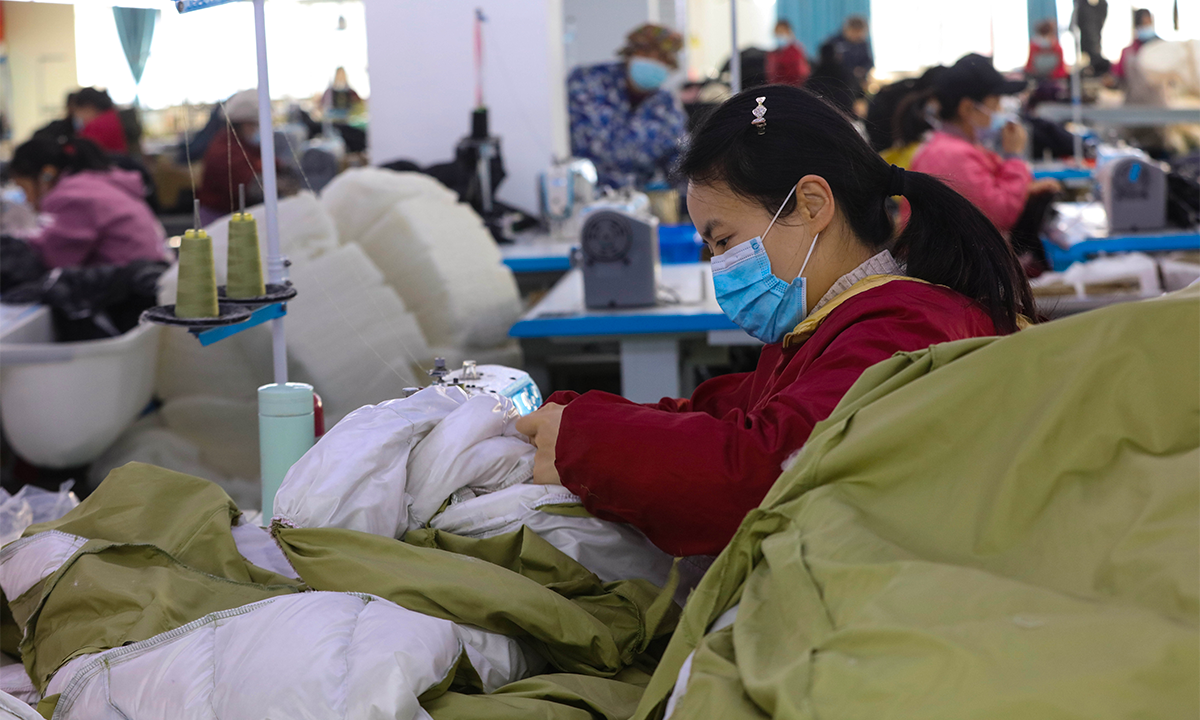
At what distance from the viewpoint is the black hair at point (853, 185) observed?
126cm

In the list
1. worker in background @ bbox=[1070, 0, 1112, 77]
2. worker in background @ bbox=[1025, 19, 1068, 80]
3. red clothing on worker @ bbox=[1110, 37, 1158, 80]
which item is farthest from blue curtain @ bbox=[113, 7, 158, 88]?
worker in background @ bbox=[1070, 0, 1112, 77]

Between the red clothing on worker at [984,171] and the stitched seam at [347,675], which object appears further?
the red clothing on worker at [984,171]

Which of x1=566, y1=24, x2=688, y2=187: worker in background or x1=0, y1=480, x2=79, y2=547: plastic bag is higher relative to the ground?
x1=566, y1=24, x2=688, y2=187: worker in background

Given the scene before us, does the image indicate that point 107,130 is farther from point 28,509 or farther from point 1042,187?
point 28,509

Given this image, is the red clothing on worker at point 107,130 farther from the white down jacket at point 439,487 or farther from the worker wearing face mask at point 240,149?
the white down jacket at point 439,487

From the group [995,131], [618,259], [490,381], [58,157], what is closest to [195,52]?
[490,381]

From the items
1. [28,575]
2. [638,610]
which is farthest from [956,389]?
[28,575]

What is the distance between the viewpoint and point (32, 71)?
32.5ft

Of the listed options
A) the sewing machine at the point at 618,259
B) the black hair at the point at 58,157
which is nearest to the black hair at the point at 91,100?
the black hair at the point at 58,157

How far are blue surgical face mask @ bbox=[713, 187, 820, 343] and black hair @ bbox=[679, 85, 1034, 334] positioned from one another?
61mm

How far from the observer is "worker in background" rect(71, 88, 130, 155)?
20.2ft

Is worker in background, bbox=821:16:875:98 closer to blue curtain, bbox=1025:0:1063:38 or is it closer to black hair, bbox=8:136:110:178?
blue curtain, bbox=1025:0:1063:38

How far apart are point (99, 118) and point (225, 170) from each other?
5.03 meters

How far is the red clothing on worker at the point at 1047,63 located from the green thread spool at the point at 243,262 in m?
8.83
